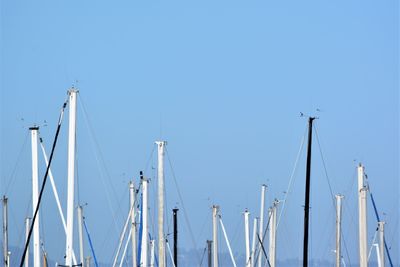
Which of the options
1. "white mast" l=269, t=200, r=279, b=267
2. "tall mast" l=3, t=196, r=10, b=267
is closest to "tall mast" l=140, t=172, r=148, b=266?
"tall mast" l=3, t=196, r=10, b=267

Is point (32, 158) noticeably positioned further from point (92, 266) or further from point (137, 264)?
point (92, 266)

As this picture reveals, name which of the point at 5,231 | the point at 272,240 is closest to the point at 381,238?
the point at 272,240

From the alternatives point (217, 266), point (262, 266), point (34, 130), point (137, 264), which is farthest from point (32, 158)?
point (262, 266)

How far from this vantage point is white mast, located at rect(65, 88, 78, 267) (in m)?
43.8

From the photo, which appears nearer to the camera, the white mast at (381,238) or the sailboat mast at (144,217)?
the sailboat mast at (144,217)

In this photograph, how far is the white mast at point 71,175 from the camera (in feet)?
144

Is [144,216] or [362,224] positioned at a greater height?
[144,216]

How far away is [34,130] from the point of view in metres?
48.9

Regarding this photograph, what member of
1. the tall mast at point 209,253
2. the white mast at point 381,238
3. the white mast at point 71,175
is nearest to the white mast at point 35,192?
the white mast at point 71,175

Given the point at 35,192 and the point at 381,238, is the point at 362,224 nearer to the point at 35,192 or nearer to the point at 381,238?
the point at 35,192

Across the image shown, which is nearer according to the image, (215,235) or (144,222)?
(144,222)

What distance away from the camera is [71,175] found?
44.4 metres

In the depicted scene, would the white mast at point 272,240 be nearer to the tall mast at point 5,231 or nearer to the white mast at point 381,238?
the white mast at point 381,238

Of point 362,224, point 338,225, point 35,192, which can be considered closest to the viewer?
point 35,192
